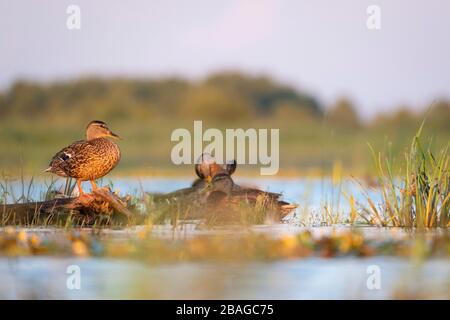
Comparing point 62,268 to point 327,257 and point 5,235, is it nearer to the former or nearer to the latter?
point 5,235

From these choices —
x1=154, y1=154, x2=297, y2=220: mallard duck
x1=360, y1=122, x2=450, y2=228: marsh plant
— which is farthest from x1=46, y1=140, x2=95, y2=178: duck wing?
x1=360, y1=122, x2=450, y2=228: marsh plant

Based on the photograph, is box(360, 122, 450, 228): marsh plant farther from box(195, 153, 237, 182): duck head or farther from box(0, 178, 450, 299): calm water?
box(195, 153, 237, 182): duck head

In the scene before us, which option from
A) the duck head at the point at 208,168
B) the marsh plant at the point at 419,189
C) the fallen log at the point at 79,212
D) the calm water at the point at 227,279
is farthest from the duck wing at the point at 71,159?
the marsh plant at the point at 419,189

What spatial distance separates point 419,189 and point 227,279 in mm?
2743

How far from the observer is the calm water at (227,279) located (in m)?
5.52

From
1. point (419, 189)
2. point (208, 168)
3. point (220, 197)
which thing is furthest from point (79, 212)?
point (419, 189)

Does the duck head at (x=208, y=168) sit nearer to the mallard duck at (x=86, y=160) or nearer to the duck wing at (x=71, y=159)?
the mallard duck at (x=86, y=160)

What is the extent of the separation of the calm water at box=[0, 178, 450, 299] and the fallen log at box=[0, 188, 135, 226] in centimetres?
163

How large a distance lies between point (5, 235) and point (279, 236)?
249cm

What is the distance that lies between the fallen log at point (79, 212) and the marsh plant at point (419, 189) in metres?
2.62

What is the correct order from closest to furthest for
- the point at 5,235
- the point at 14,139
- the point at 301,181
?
the point at 5,235 < the point at 301,181 < the point at 14,139

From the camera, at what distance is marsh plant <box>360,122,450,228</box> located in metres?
7.64

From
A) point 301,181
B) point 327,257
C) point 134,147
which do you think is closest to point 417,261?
point 327,257

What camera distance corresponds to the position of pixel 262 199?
8734 millimetres
